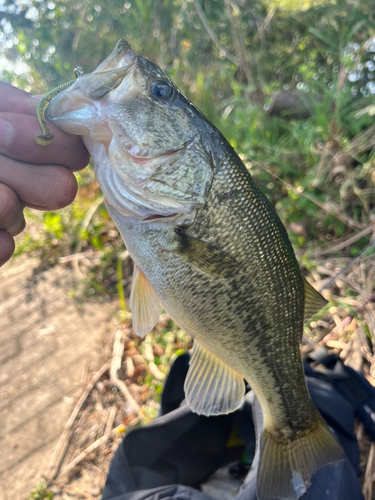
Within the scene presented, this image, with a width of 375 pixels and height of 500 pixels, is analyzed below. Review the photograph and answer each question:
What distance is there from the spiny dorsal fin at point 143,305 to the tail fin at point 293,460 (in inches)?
31.5

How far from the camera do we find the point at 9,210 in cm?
114

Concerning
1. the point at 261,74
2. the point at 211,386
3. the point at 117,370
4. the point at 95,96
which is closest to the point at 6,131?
the point at 95,96

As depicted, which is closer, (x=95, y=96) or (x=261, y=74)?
(x=95, y=96)

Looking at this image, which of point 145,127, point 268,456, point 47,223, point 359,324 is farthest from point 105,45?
point 268,456

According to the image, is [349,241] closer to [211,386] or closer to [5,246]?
[211,386]

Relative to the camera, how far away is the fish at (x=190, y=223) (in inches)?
46.2

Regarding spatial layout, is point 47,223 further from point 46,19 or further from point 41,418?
point 46,19

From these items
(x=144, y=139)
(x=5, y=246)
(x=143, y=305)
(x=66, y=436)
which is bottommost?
(x=66, y=436)

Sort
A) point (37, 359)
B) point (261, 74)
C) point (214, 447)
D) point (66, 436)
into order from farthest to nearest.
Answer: point (261, 74) → point (37, 359) → point (66, 436) → point (214, 447)

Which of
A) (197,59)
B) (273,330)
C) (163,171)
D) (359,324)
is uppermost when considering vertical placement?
(197,59)

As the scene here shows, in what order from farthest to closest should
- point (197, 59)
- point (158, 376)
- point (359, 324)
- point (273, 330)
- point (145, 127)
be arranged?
point (197, 59) → point (158, 376) → point (359, 324) → point (273, 330) → point (145, 127)

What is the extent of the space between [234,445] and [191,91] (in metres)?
3.93

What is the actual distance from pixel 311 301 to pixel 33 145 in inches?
51.2

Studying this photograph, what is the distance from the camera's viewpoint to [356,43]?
3578 millimetres
